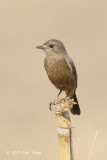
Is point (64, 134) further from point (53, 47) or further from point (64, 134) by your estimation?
point (53, 47)

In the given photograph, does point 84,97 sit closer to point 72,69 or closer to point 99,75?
point 99,75

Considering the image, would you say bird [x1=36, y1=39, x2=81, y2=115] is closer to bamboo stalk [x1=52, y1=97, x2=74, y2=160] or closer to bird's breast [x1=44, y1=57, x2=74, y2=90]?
bird's breast [x1=44, y1=57, x2=74, y2=90]

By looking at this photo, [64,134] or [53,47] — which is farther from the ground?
[53,47]

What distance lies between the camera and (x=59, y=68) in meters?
7.80

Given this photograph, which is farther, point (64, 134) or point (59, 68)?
point (59, 68)

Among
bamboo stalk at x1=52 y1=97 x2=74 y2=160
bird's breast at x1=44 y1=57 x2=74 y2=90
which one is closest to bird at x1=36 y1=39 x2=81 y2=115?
bird's breast at x1=44 y1=57 x2=74 y2=90

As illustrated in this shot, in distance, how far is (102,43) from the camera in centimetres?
1537

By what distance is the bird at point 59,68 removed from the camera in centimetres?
777

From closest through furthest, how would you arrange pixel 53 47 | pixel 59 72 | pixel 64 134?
pixel 64 134 < pixel 59 72 < pixel 53 47

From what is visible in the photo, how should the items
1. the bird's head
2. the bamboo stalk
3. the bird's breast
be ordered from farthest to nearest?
the bird's head
the bird's breast
the bamboo stalk

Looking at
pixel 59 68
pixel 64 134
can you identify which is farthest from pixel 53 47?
pixel 64 134

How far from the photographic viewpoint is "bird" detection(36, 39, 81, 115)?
7.77 m

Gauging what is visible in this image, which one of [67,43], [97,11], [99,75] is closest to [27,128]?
[99,75]

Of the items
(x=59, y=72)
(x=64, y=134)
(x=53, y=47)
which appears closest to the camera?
(x=64, y=134)
